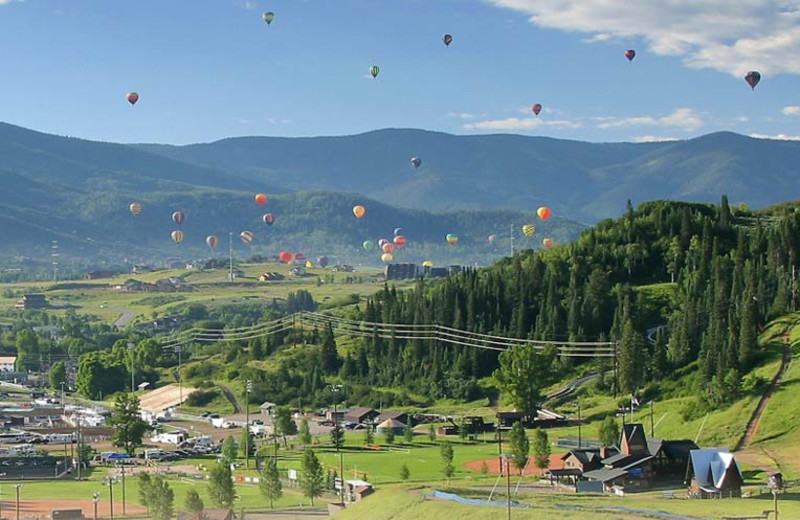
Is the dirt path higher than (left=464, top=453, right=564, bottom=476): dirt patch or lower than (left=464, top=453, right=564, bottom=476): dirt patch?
higher

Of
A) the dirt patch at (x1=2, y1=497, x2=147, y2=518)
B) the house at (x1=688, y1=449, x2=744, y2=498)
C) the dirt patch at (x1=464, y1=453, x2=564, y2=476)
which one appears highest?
the house at (x1=688, y1=449, x2=744, y2=498)

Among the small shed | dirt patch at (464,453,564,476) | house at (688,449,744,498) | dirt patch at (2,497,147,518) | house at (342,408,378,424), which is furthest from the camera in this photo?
house at (342,408,378,424)

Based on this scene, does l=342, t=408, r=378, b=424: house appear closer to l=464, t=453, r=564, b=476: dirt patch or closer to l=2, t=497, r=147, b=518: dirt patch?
l=464, t=453, r=564, b=476: dirt patch

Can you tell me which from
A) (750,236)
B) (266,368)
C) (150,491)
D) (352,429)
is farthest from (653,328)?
(150,491)

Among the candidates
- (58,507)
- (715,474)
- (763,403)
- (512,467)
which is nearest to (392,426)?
(512,467)

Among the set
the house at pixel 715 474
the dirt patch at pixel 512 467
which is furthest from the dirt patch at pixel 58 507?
the house at pixel 715 474

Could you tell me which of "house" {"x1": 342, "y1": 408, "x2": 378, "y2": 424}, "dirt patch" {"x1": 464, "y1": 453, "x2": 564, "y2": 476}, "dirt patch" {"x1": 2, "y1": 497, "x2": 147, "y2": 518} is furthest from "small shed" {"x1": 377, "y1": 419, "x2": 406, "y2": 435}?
"dirt patch" {"x1": 2, "y1": 497, "x2": 147, "y2": 518}

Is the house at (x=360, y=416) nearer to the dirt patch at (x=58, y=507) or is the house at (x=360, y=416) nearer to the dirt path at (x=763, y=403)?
the dirt path at (x=763, y=403)

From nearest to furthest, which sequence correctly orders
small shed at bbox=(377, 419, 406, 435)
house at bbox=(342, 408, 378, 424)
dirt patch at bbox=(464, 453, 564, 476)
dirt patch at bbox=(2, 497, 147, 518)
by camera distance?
dirt patch at bbox=(2, 497, 147, 518) → dirt patch at bbox=(464, 453, 564, 476) → small shed at bbox=(377, 419, 406, 435) → house at bbox=(342, 408, 378, 424)
